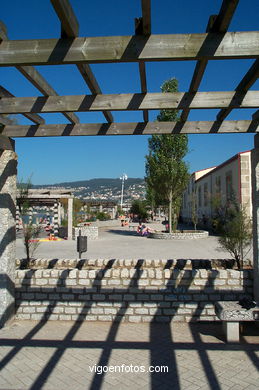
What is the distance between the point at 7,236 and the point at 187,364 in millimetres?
3576

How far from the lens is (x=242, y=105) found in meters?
4.32

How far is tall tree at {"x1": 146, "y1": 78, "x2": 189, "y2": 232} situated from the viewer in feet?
75.5

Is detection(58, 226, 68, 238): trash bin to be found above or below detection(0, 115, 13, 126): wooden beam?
below

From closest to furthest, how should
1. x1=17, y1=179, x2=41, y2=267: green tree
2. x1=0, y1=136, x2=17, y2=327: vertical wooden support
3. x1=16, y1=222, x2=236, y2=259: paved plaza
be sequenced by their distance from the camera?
x1=0, y1=136, x2=17, y2=327: vertical wooden support
x1=17, y1=179, x2=41, y2=267: green tree
x1=16, y1=222, x2=236, y2=259: paved plaza

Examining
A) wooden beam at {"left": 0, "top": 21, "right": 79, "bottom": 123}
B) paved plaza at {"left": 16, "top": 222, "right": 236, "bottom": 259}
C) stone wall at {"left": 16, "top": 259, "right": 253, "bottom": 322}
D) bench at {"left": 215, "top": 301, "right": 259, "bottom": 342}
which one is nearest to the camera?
wooden beam at {"left": 0, "top": 21, "right": 79, "bottom": 123}

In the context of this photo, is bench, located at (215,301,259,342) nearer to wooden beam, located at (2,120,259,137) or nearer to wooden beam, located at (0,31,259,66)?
wooden beam, located at (2,120,259,137)

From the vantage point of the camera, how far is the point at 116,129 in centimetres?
544

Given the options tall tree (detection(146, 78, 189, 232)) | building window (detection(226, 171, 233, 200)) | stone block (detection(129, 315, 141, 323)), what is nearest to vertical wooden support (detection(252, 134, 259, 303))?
stone block (detection(129, 315, 141, 323))

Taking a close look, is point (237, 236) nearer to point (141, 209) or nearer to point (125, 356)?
point (125, 356)

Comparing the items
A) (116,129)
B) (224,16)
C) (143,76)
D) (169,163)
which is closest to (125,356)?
(116,129)

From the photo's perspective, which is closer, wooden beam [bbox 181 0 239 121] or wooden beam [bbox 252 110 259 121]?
wooden beam [bbox 181 0 239 121]

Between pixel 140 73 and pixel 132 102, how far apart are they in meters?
0.74

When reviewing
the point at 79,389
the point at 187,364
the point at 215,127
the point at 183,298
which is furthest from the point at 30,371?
the point at 215,127

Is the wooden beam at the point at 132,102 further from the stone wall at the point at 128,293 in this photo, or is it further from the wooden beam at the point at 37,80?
the stone wall at the point at 128,293
